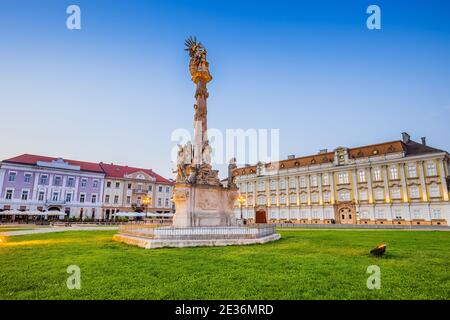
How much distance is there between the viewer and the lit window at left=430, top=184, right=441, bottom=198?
42456 millimetres

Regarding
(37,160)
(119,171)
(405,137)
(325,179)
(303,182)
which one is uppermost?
(405,137)

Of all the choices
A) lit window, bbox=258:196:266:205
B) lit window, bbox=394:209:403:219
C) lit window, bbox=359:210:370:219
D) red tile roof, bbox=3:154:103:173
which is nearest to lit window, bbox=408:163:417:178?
lit window, bbox=394:209:403:219

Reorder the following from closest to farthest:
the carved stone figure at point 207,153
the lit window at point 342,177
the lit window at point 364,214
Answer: the carved stone figure at point 207,153
the lit window at point 364,214
the lit window at point 342,177

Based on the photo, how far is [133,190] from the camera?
62719 millimetres

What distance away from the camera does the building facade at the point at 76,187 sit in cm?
4950

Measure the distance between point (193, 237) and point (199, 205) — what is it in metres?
3.95

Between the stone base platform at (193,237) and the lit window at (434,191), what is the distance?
41.2 meters

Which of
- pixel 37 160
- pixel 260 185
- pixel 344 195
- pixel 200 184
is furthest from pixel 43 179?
pixel 344 195

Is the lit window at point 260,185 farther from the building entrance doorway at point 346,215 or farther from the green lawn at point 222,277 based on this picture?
the green lawn at point 222,277

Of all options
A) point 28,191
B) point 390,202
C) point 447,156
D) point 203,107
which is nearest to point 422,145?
point 447,156

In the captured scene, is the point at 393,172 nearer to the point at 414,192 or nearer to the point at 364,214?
the point at 414,192

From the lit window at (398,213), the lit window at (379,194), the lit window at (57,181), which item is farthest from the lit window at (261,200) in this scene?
the lit window at (57,181)
